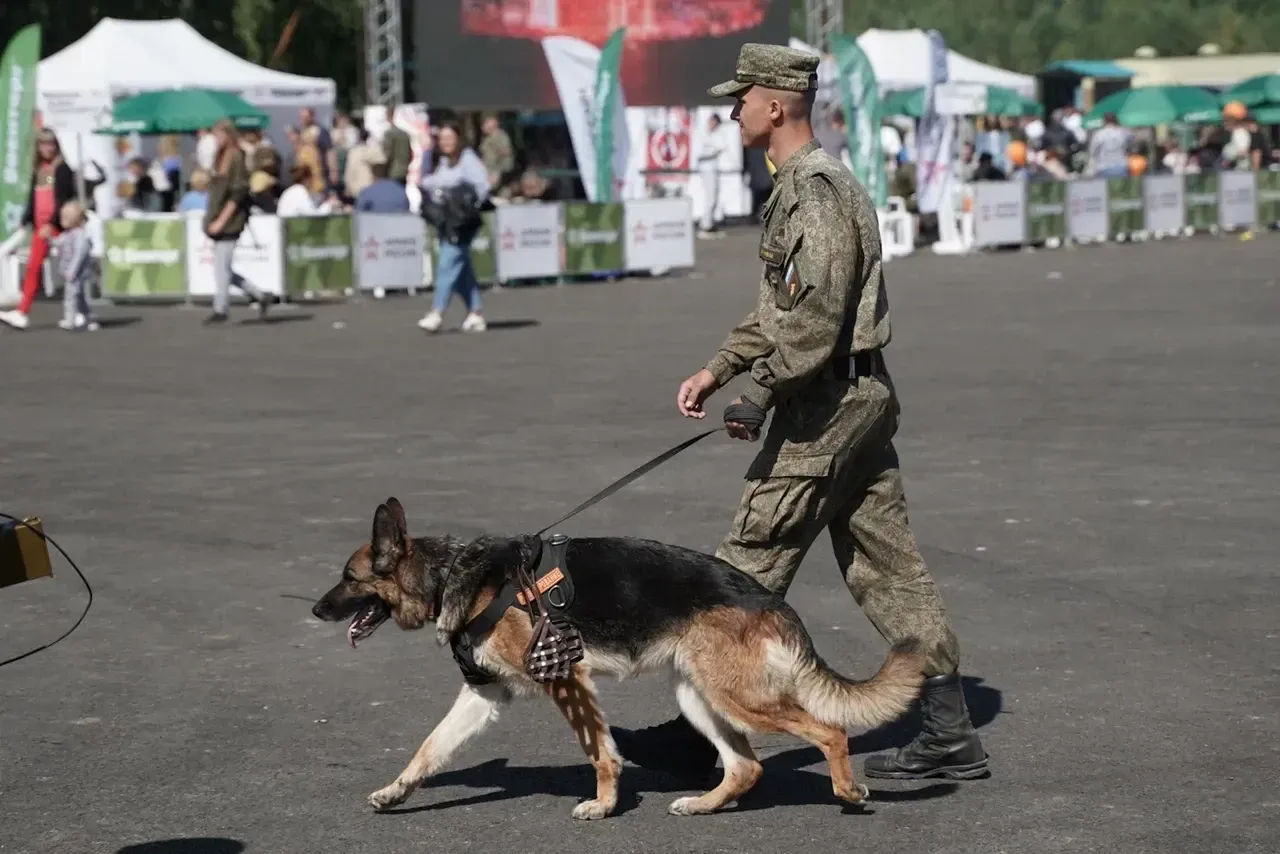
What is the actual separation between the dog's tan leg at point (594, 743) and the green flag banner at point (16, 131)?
17.9m

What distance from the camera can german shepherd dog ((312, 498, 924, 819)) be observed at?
5.18m

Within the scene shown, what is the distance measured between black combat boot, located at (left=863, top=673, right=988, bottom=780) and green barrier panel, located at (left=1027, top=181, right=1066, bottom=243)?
24.8 meters

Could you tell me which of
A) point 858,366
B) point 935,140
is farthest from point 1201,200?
point 858,366

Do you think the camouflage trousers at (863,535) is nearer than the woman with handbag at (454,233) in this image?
Yes

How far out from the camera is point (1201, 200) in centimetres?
3262

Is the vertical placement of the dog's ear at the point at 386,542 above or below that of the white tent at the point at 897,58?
below

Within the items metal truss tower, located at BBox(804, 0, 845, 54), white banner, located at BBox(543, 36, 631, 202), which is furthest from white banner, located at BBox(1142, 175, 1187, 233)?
white banner, located at BBox(543, 36, 631, 202)

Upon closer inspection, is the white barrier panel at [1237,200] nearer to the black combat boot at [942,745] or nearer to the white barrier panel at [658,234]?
the white barrier panel at [658,234]

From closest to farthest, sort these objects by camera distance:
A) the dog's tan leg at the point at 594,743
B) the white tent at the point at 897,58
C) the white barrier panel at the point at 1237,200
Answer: the dog's tan leg at the point at 594,743 < the white barrier panel at the point at 1237,200 < the white tent at the point at 897,58

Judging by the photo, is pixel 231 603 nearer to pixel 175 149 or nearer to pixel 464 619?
pixel 464 619

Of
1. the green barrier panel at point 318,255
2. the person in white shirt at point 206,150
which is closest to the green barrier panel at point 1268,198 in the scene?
the person in white shirt at point 206,150

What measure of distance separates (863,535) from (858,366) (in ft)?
Answer: 1.73

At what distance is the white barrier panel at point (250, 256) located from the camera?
22172mm

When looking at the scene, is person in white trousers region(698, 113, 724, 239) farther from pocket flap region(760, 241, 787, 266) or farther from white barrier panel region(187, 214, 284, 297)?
pocket flap region(760, 241, 787, 266)
